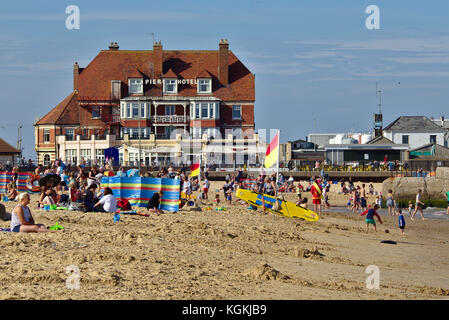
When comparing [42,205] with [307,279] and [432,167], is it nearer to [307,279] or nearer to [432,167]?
[307,279]

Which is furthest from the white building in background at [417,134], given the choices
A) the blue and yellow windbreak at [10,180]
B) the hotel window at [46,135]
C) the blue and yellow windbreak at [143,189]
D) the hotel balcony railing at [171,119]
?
the blue and yellow windbreak at [143,189]

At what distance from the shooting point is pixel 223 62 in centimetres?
7062

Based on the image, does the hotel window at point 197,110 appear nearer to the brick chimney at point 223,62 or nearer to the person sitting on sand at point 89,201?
the brick chimney at point 223,62

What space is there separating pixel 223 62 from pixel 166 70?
17.9 ft

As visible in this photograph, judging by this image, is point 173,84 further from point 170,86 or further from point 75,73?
point 75,73

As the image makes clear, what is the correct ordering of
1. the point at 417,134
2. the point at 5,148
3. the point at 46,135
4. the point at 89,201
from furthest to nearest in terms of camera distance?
1. the point at 417,134
2. the point at 46,135
3. the point at 5,148
4. the point at 89,201

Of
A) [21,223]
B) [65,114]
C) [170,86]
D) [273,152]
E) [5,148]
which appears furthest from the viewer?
[65,114]

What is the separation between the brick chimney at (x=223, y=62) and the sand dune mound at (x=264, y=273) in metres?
58.6

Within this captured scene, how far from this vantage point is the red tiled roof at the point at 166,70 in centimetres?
7044

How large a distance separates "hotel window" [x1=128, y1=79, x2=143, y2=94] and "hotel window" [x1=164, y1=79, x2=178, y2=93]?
231 centimetres

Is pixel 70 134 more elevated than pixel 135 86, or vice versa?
pixel 135 86

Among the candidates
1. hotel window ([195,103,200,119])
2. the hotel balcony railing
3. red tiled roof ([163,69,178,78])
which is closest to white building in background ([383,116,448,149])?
hotel window ([195,103,200,119])

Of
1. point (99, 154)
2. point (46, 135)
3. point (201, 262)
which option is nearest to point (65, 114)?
point (46, 135)
